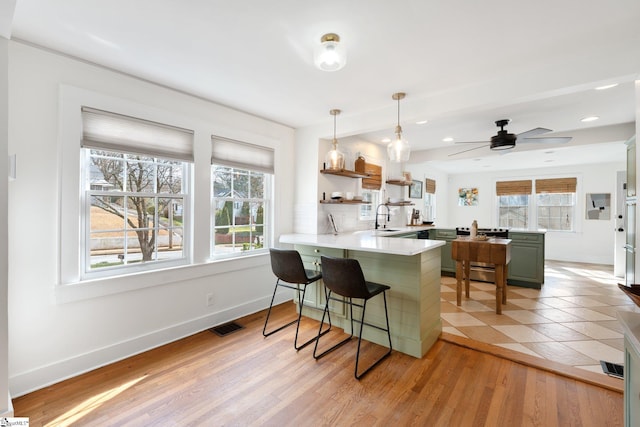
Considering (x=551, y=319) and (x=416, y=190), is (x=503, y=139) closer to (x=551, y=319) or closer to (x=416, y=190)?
(x=551, y=319)

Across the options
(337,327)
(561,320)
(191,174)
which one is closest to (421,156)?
(561,320)

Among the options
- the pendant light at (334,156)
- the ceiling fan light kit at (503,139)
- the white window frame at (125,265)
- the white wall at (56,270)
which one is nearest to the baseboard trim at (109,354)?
the white wall at (56,270)

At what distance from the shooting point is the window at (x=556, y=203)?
270 inches

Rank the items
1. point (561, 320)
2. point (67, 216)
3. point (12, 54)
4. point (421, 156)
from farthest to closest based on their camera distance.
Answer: point (421, 156), point (561, 320), point (67, 216), point (12, 54)

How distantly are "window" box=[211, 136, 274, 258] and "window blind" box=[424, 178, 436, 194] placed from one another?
4540mm

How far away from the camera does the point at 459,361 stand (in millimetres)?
2312

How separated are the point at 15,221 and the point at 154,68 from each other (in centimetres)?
145

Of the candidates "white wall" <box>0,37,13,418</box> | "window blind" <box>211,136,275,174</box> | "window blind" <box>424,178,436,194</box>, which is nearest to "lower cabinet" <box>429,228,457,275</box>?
"window blind" <box>424,178,436,194</box>

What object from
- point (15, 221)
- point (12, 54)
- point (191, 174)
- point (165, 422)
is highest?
point (12, 54)

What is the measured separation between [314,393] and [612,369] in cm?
223

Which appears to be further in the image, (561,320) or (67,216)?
(561,320)

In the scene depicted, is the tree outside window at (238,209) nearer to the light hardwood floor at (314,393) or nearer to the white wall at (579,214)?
the light hardwood floor at (314,393)

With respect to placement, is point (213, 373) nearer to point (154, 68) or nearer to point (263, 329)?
point (263, 329)

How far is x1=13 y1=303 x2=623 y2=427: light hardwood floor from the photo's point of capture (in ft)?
5.56
